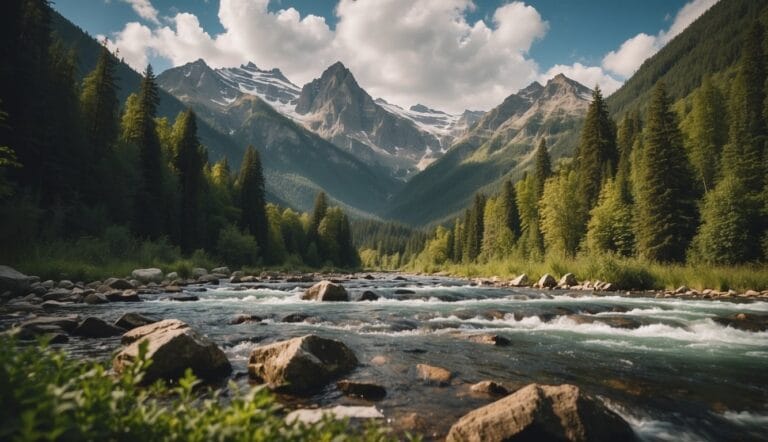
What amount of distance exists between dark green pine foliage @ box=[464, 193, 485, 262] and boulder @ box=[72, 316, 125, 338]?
79.5m

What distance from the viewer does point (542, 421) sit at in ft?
16.6

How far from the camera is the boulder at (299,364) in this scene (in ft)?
22.5

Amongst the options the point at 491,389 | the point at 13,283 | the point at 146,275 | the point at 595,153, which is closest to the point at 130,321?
the point at 13,283

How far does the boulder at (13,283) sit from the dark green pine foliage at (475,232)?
76506mm

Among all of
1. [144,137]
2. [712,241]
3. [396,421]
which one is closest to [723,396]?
[396,421]

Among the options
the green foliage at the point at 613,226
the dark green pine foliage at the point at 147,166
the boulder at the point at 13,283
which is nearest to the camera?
the boulder at the point at 13,283

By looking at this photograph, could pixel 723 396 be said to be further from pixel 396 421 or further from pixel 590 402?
pixel 396 421

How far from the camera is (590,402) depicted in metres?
5.46

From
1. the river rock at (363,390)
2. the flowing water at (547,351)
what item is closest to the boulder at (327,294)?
the flowing water at (547,351)

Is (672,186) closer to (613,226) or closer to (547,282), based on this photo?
(613,226)

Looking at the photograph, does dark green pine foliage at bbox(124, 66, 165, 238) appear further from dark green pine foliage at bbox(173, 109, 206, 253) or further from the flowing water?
the flowing water

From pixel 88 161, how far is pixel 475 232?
2741 inches

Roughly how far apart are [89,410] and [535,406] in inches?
186

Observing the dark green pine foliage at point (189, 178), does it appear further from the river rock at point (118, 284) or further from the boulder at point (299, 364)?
the boulder at point (299, 364)
